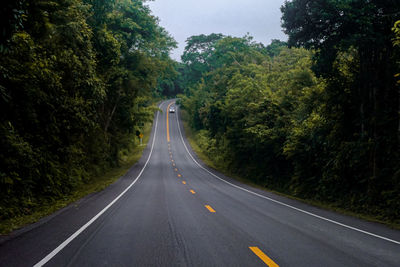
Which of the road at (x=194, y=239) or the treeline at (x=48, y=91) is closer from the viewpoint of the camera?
the road at (x=194, y=239)

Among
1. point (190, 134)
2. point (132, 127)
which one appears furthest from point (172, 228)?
point (190, 134)

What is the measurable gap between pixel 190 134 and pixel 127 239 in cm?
6307

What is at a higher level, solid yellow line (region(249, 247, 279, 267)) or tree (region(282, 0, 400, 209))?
tree (region(282, 0, 400, 209))

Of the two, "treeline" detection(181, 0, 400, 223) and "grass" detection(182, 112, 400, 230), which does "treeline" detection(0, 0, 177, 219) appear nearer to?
"treeline" detection(181, 0, 400, 223)

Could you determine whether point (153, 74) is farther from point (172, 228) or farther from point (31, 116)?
point (172, 228)

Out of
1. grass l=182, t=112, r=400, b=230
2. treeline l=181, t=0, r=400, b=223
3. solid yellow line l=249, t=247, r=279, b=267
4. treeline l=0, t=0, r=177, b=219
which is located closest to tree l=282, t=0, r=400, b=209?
treeline l=181, t=0, r=400, b=223

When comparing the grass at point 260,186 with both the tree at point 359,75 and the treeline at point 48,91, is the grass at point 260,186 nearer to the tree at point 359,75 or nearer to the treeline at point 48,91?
the tree at point 359,75

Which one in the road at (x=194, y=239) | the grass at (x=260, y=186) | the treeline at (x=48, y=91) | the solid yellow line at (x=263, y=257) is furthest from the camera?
the grass at (x=260, y=186)

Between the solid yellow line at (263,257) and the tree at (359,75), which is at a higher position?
the tree at (359,75)

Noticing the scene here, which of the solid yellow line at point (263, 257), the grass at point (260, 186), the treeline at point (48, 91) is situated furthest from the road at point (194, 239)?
the treeline at point (48, 91)

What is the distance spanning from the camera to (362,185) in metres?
14.4

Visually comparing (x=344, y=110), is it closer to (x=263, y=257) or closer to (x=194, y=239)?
(x=194, y=239)

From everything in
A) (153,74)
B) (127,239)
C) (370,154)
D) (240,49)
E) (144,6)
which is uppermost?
(240,49)

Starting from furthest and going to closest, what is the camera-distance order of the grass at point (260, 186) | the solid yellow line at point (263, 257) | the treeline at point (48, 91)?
the grass at point (260, 186) < the treeline at point (48, 91) < the solid yellow line at point (263, 257)
